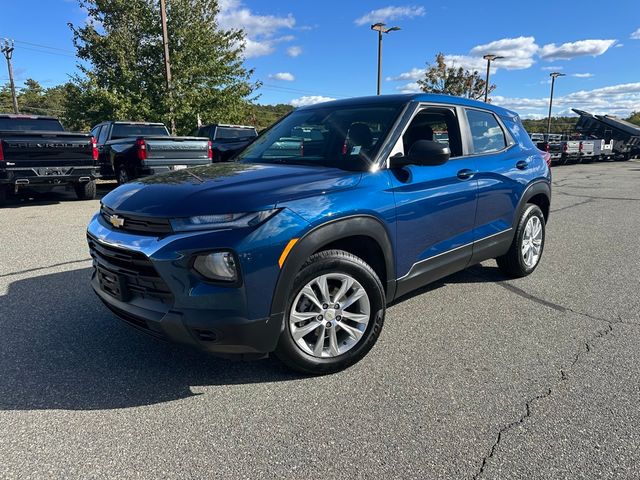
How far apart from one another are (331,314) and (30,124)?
10.5 m

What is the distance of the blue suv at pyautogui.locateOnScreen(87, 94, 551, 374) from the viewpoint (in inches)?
98.8

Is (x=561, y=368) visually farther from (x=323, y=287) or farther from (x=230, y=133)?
(x=230, y=133)

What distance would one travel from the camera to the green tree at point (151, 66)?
794 inches

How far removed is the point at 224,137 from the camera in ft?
49.2

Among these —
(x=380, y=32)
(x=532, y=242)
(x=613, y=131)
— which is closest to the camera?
(x=532, y=242)

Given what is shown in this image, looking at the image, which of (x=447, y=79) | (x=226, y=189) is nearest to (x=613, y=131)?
(x=447, y=79)

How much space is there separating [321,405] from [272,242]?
38.5 inches

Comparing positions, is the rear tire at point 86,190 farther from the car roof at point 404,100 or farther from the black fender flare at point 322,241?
the black fender flare at point 322,241

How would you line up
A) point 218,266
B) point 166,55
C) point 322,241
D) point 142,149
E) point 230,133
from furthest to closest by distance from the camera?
point 166,55 → point 230,133 → point 142,149 → point 322,241 → point 218,266

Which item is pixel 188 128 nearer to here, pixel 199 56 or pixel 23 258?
pixel 199 56

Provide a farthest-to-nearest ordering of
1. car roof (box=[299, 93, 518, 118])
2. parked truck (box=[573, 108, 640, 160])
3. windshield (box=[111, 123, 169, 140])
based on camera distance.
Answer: parked truck (box=[573, 108, 640, 160]) < windshield (box=[111, 123, 169, 140]) < car roof (box=[299, 93, 518, 118])

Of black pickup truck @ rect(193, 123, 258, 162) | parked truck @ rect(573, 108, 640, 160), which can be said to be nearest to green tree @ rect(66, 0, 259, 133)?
black pickup truck @ rect(193, 123, 258, 162)

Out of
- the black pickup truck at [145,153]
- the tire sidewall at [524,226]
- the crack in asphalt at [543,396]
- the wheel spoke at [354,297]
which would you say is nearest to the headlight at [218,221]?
the wheel spoke at [354,297]

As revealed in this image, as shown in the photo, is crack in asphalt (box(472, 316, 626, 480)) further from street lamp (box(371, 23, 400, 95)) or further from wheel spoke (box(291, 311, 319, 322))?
street lamp (box(371, 23, 400, 95))
